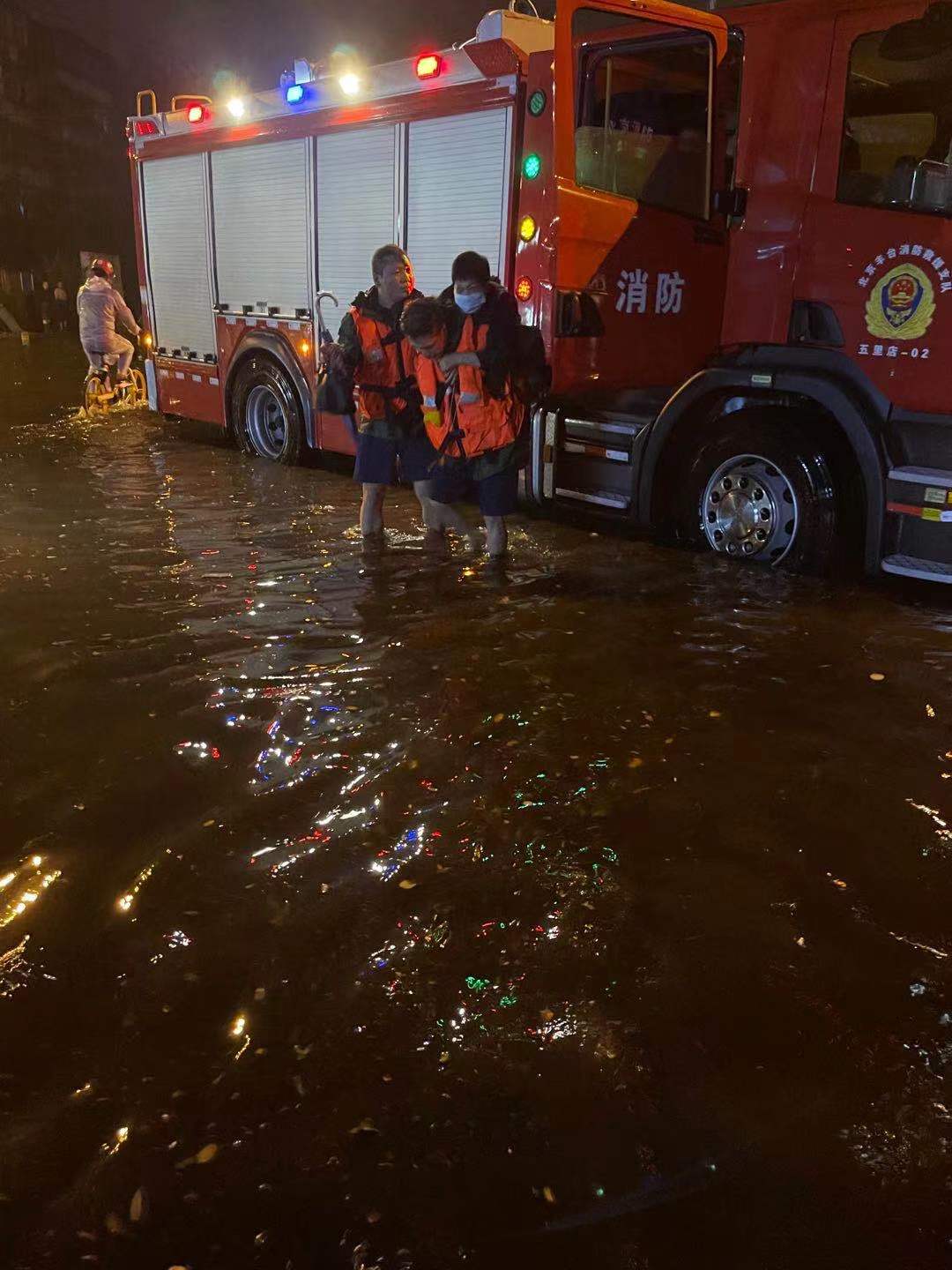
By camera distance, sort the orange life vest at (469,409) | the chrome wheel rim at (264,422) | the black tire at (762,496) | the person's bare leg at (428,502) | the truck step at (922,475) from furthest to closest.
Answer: the chrome wheel rim at (264,422) < the person's bare leg at (428,502) < the black tire at (762,496) < the orange life vest at (469,409) < the truck step at (922,475)

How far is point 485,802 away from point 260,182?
22.9ft

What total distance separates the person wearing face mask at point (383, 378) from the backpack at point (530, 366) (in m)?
0.76

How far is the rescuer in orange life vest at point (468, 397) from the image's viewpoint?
4.75 meters

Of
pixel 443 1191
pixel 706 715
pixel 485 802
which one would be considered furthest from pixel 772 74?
pixel 443 1191

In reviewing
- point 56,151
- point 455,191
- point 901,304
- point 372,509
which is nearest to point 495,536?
point 372,509

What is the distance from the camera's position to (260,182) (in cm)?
816

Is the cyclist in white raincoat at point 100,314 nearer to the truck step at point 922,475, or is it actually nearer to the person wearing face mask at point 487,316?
the person wearing face mask at point 487,316

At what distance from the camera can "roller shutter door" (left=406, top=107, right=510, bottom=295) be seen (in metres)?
6.17

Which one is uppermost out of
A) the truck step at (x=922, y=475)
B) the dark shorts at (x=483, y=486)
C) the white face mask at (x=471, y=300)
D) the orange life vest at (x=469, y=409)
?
the white face mask at (x=471, y=300)

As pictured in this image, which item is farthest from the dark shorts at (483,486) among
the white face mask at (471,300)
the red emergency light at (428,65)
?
the red emergency light at (428,65)

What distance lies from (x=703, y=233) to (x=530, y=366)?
171cm

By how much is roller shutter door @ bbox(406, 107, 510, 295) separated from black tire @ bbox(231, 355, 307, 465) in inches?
76.1

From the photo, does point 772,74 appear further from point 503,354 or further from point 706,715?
point 706,715

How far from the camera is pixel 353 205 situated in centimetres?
730
